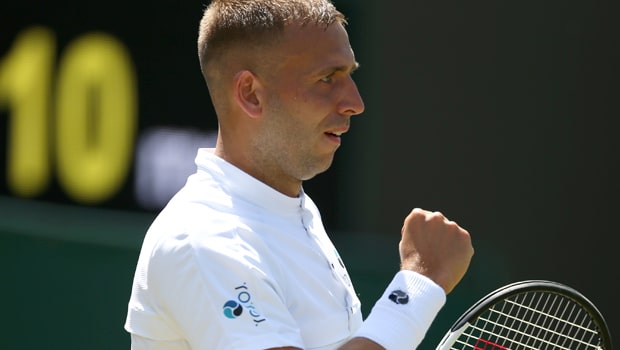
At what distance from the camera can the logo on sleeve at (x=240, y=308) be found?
2121mm

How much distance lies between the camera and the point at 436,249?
2297mm

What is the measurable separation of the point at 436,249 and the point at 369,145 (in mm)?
2645

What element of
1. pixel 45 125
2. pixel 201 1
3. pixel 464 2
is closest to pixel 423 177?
pixel 464 2

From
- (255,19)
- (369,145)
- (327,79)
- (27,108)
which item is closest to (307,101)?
(327,79)

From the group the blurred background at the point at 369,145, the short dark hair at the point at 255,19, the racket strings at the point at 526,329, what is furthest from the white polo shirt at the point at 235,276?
the blurred background at the point at 369,145

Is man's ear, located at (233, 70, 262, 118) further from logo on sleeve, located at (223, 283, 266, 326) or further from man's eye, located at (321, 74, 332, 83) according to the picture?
logo on sleeve, located at (223, 283, 266, 326)

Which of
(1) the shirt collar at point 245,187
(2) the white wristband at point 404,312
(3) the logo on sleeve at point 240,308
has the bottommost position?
(2) the white wristband at point 404,312

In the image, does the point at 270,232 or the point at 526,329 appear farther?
the point at 526,329

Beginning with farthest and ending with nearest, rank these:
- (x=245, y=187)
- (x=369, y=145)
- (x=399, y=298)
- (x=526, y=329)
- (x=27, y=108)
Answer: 1. (x=27, y=108)
2. (x=369, y=145)
3. (x=526, y=329)
4. (x=245, y=187)
5. (x=399, y=298)

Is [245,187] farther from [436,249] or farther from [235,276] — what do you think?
[436,249]

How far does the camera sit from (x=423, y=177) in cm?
511

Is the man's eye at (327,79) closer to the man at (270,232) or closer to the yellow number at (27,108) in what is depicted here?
the man at (270,232)

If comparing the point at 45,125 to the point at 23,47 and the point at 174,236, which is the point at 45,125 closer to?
the point at 23,47

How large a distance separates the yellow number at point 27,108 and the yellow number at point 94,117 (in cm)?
6
